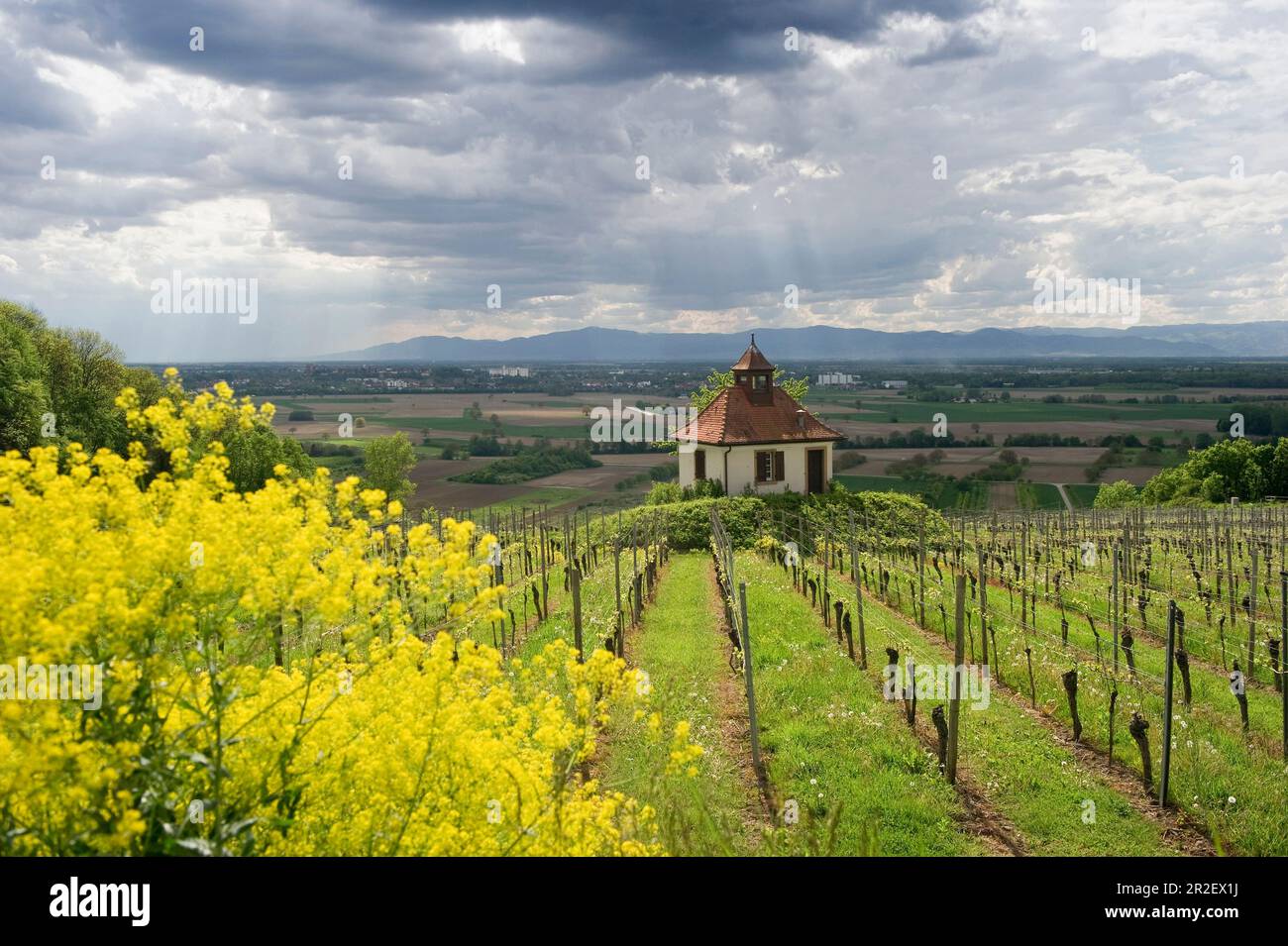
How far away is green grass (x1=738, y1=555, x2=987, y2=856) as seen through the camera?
313 inches

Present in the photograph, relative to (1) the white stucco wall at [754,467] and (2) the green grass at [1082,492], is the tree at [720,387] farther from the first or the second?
(2) the green grass at [1082,492]

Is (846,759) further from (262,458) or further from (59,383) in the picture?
(59,383)

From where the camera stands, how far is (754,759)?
9.48 meters

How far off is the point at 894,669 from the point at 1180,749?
354 cm

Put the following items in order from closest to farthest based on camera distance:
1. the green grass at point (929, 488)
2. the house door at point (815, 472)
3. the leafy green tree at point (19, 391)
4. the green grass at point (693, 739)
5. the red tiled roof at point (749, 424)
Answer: the green grass at point (693, 739) → the leafy green tree at point (19, 391) → the red tiled roof at point (749, 424) → the house door at point (815, 472) → the green grass at point (929, 488)

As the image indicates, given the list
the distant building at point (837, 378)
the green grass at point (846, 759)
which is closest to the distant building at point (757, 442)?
the green grass at point (846, 759)

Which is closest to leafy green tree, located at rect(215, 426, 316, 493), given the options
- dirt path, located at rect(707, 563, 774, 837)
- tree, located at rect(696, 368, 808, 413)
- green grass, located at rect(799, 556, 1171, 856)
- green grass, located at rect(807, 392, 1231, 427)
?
tree, located at rect(696, 368, 808, 413)

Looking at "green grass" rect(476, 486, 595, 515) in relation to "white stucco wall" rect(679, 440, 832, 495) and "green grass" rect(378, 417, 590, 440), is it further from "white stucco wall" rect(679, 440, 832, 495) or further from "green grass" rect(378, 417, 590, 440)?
"green grass" rect(378, 417, 590, 440)

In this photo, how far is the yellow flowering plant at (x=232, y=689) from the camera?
3186mm

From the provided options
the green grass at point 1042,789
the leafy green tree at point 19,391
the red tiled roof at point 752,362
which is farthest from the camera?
the red tiled roof at point 752,362

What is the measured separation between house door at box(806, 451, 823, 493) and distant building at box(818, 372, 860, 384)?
14053 centimetres

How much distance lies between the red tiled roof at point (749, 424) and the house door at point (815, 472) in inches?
32.8
